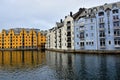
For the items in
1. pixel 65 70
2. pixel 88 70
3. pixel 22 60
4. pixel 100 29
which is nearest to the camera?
pixel 88 70

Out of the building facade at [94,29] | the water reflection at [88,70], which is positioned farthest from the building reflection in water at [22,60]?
the building facade at [94,29]

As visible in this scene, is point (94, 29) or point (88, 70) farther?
point (94, 29)

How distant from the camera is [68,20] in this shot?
432 feet

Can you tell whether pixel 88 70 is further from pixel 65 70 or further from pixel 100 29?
pixel 100 29

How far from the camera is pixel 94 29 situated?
362 feet

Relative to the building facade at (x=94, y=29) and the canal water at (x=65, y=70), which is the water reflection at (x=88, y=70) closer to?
the canal water at (x=65, y=70)

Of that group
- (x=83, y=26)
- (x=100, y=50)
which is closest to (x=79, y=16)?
(x=83, y=26)

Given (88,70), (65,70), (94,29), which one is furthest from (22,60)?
(94,29)

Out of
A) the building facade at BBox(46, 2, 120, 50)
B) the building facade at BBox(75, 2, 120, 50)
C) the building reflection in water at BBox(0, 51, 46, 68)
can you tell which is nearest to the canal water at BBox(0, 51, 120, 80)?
the building reflection in water at BBox(0, 51, 46, 68)

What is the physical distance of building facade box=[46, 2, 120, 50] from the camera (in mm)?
102375

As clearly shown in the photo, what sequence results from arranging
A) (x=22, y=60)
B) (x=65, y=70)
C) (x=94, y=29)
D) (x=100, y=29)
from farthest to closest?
(x=94, y=29)
(x=100, y=29)
(x=22, y=60)
(x=65, y=70)

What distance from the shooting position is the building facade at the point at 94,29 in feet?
336

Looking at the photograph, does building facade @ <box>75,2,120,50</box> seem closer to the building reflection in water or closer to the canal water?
the building reflection in water

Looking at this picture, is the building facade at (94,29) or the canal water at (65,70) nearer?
the canal water at (65,70)
